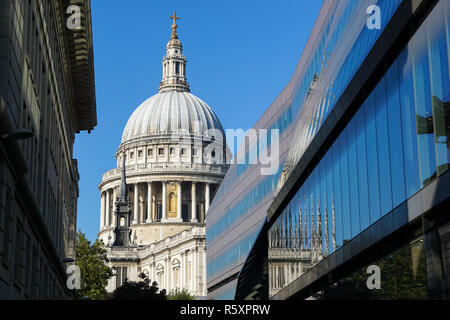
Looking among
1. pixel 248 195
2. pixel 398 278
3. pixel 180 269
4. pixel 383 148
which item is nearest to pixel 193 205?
pixel 180 269

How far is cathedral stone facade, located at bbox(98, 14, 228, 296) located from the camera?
161 metres

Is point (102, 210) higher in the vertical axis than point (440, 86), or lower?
higher

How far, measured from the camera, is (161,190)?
183875 millimetres

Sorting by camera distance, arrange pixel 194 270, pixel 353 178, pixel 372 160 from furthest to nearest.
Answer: pixel 194 270, pixel 353 178, pixel 372 160

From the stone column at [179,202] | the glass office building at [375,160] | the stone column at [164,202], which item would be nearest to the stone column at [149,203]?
the stone column at [164,202]

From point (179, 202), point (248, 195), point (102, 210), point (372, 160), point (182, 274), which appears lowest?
point (372, 160)

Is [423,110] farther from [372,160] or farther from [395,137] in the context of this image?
[372,160]

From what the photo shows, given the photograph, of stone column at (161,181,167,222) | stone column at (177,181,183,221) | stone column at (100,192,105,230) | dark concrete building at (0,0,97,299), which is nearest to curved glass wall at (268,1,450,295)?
dark concrete building at (0,0,97,299)

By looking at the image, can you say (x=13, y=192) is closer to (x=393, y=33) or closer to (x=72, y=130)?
(x=393, y=33)

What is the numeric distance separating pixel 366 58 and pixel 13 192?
12915 millimetres

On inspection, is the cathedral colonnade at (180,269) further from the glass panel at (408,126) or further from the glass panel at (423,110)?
the glass panel at (423,110)

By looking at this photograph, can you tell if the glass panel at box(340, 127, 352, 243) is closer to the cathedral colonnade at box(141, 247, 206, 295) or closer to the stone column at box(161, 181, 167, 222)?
the cathedral colonnade at box(141, 247, 206, 295)

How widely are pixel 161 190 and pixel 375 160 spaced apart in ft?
500
